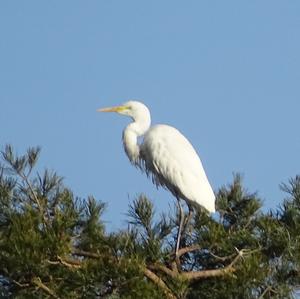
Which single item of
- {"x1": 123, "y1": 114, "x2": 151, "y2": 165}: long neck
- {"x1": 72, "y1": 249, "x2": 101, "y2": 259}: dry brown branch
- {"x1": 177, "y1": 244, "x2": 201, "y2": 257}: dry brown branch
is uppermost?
{"x1": 123, "y1": 114, "x2": 151, "y2": 165}: long neck

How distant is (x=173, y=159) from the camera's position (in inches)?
325

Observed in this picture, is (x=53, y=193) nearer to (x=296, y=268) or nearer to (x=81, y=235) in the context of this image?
(x=81, y=235)

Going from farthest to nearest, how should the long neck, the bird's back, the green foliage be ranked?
1. the long neck
2. the bird's back
3. the green foliage

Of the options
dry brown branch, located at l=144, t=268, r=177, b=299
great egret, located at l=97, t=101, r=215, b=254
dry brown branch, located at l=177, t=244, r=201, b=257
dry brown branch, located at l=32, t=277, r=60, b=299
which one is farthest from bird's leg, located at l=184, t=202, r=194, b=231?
dry brown branch, located at l=32, t=277, r=60, b=299

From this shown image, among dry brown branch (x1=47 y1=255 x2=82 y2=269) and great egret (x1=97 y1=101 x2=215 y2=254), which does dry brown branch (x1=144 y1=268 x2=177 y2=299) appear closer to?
dry brown branch (x1=47 y1=255 x2=82 y2=269)

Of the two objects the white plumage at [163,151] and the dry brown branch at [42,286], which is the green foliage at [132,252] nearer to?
the dry brown branch at [42,286]

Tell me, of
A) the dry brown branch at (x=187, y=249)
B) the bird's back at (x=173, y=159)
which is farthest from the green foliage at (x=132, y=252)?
the bird's back at (x=173, y=159)

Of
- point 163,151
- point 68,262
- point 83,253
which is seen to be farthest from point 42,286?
point 163,151

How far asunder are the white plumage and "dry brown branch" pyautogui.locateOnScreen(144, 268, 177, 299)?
2.20m

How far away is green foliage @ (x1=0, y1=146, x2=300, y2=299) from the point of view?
5547 millimetres

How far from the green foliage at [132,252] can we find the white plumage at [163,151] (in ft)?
4.83

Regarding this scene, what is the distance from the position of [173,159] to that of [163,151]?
108 mm

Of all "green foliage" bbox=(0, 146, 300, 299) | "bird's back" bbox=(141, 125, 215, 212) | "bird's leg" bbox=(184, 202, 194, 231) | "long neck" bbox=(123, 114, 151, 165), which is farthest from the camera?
"long neck" bbox=(123, 114, 151, 165)

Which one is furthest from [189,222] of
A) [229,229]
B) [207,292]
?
[207,292]
